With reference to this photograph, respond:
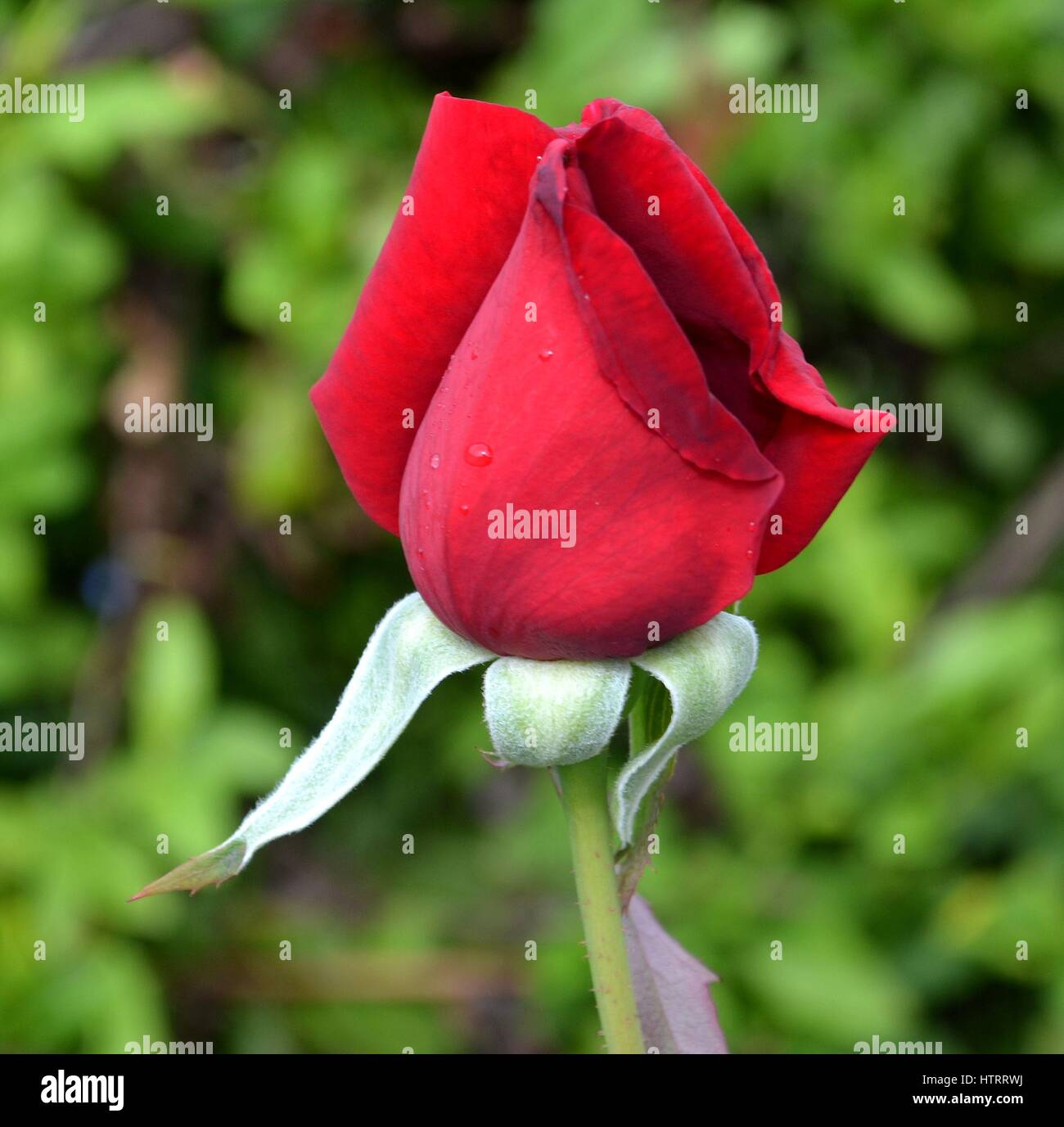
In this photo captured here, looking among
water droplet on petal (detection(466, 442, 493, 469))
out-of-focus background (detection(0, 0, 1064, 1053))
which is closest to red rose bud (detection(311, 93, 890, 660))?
water droplet on petal (detection(466, 442, 493, 469))

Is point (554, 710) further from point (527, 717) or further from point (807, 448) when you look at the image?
point (807, 448)

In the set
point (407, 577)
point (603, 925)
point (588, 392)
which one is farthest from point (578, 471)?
point (407, 577)

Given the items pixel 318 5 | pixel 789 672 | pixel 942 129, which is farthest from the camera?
pixel 318 5

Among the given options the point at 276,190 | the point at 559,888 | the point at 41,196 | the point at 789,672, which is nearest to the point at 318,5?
the point at 276,190

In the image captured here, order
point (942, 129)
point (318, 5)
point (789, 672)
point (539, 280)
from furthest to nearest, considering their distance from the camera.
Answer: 1. point (318, 5)
2. point (942, 129)
3. point (789, 672)
4. point (539, 280)

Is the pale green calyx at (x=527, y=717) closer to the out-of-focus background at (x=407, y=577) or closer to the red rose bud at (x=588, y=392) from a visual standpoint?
the red rose bud at (x=588, y=392)

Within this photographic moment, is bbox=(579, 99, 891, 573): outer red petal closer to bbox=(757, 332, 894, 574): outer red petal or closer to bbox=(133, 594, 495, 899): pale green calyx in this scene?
bbox=(757, 332, 894, 574): outer red petal

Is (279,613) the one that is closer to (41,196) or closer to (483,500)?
(41,196)
